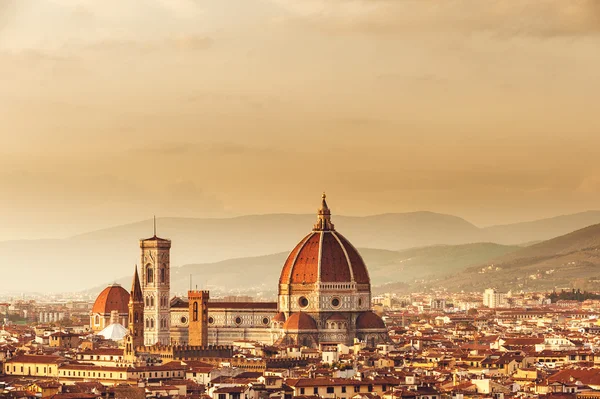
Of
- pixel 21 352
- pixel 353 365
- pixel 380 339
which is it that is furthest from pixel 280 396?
pixel 380 339

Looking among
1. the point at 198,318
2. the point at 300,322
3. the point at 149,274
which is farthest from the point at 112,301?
the point at 300,322

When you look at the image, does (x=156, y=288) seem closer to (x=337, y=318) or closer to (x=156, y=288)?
(x=156, y=288)

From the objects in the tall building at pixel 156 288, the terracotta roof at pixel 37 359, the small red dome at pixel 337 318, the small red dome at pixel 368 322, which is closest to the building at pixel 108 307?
the tall building at pixel 156 288

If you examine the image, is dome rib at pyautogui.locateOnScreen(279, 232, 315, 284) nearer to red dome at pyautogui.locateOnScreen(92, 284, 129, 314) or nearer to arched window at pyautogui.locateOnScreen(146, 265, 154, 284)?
arched window at pyautogui.locateOnScreen(146, 265, 154, 284)

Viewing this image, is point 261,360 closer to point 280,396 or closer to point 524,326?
point 280,396

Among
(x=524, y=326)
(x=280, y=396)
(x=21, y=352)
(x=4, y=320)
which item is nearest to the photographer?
(x=280, y=396)
